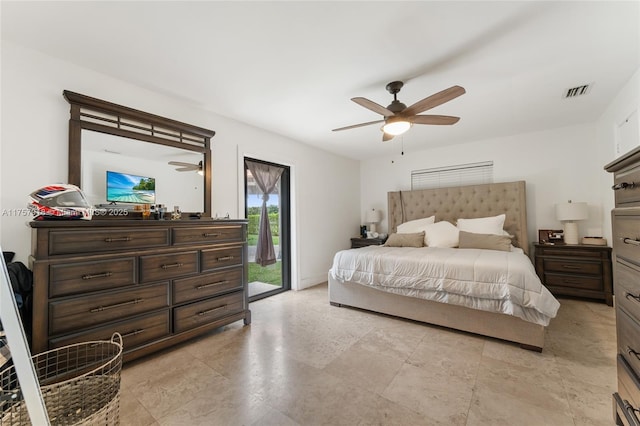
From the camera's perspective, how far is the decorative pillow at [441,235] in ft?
12.5

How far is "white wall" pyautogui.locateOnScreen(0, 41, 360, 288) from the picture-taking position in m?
1.94

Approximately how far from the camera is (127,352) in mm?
1994

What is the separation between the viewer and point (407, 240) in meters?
3.89

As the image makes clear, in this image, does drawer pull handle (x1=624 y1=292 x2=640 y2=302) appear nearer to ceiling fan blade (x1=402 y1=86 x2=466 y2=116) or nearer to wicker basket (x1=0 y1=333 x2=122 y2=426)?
ceiling fan blade (x1=402 y1=86 x2=466 y2=116)

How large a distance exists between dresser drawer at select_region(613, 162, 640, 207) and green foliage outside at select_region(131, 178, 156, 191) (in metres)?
3.42

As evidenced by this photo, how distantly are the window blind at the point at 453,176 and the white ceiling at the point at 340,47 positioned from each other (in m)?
1.54

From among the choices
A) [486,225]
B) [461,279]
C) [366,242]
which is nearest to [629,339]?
[461,279]

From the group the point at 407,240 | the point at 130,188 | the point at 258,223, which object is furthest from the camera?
the point at 258,223

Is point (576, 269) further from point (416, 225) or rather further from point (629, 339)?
point (629, 339)

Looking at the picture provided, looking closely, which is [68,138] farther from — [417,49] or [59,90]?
[417,49]

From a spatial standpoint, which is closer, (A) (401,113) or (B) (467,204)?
(A) (401,113)

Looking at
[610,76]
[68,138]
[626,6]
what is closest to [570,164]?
[610,76]

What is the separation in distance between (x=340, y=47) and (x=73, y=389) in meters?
2.74

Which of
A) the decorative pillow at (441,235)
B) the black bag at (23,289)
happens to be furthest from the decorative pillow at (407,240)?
the black bag at (23,289)
